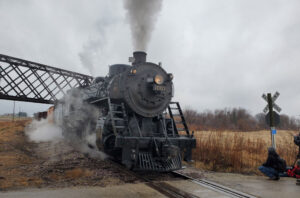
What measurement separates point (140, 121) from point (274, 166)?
13.8 ft

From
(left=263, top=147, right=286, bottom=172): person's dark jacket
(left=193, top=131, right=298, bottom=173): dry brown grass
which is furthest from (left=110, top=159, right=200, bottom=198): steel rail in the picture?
(left=193, top=131, right=298, bottom=173): dry brown grass

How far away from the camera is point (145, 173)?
23.3ft

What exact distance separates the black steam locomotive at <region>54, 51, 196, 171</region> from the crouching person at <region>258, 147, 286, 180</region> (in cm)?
216

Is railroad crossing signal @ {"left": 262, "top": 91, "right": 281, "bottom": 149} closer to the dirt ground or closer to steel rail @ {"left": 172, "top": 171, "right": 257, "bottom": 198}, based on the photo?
steel rail @ {"left": 172, "top": 171, "right": 257, "bottom": 198}

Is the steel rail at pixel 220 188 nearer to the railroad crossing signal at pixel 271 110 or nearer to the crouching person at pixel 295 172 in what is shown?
the crouching person at pixel 295 172

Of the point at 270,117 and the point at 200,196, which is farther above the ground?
the point at 270,117

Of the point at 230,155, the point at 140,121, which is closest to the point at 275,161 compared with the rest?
the point at 230,155

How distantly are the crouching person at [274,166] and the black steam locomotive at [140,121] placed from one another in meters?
2.16

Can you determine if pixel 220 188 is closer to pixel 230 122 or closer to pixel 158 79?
pixel 158 79

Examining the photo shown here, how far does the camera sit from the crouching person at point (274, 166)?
6580 millimetres

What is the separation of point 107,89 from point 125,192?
396 cm

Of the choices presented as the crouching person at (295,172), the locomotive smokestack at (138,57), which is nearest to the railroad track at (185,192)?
the crouching person at (295,172)

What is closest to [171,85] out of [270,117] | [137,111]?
[137,111]

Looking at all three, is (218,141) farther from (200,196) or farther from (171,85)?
(200,196)
